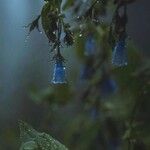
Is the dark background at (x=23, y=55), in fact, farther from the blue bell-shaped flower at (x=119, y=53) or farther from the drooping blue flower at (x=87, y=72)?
the blue bell-shaped flower at (x=119, y=53)

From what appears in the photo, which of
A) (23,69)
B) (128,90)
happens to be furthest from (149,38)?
(128,90)

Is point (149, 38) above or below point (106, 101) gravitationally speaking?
above

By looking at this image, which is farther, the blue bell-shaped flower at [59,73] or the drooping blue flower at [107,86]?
the drooping blue flower at [107,86]

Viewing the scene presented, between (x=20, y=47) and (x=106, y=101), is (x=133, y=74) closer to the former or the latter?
(x=106, y=101)

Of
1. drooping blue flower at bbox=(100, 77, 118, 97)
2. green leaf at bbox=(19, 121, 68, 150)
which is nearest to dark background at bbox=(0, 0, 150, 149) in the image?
drooping blue flower at bbox=(100, 77, 118, 97)

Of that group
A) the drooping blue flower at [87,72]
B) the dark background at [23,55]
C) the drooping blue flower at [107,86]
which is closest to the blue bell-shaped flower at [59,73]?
the drooping blue flower at [87,72]

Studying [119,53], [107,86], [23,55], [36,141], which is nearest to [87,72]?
[107,86]
